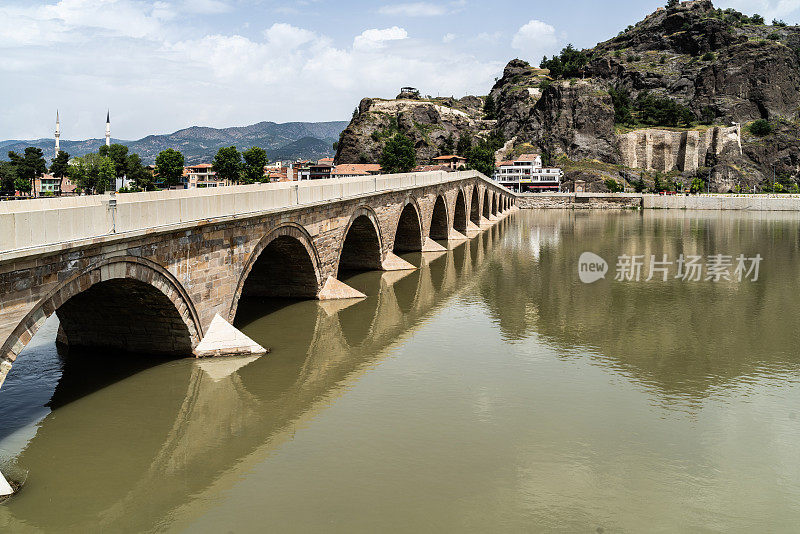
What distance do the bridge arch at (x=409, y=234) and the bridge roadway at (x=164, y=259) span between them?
9.27 m

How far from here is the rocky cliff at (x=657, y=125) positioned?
106 metres

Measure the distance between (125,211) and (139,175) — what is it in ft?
228

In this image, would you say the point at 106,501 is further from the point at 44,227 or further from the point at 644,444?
the point at 644,444

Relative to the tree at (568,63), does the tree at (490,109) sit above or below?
below

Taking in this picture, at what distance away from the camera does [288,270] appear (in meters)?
23.3

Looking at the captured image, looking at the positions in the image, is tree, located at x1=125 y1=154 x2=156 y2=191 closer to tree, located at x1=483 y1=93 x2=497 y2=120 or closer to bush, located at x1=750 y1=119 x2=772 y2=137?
tree, located at x1=483 y1=93 x2=497 y2=120

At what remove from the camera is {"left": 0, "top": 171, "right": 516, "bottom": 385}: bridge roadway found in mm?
10391

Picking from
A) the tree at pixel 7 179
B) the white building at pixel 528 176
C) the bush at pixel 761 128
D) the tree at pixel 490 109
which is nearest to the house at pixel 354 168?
the white building at pixel 528 176

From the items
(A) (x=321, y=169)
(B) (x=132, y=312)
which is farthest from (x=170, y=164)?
(B) (x=132, y=312)

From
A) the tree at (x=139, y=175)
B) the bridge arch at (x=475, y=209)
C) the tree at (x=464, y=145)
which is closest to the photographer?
the bridge arch at (x=475, y=209)

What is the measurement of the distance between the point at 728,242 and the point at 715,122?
7813cm

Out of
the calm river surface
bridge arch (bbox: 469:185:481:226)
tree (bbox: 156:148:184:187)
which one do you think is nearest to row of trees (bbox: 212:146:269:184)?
tree (bbox: 156:148:184:187)

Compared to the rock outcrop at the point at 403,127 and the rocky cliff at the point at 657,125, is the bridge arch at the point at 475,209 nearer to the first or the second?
the rocky cliff at the point at 657,125

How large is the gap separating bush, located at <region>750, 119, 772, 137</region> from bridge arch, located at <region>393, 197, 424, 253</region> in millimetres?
94368
